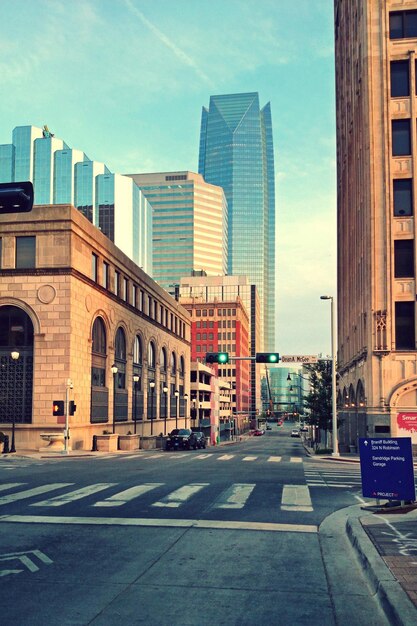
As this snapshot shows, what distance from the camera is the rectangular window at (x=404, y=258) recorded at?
144 feet

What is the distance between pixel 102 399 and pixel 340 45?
149 feet

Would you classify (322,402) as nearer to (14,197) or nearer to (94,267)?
(94,267)

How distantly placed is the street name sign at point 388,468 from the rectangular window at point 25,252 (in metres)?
38.4

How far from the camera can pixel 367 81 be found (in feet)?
150

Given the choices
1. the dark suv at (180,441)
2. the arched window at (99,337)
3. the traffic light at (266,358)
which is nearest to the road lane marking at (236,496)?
the traffic light at (266,358)

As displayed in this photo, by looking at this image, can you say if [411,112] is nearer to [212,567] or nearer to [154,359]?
[212,567]

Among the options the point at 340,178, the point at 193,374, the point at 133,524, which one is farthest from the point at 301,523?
the point at 193,374

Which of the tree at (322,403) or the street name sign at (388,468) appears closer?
the street name sign at (388,468)

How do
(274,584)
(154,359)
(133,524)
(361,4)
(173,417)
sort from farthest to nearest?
(173,417), (154,359), (361,4), (133,524), (274,584)

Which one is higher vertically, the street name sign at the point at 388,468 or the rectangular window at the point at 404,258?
the rectangular window at the point at 404,258

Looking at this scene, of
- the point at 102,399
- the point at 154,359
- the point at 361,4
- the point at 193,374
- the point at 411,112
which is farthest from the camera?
the point at 193,374

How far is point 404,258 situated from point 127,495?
104ft

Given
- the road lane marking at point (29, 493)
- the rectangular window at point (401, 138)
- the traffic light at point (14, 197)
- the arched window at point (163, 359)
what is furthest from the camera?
the arched window at point (163, 359)

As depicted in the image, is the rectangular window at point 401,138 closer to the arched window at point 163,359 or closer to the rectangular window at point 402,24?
the rectangular window at point 402,24
